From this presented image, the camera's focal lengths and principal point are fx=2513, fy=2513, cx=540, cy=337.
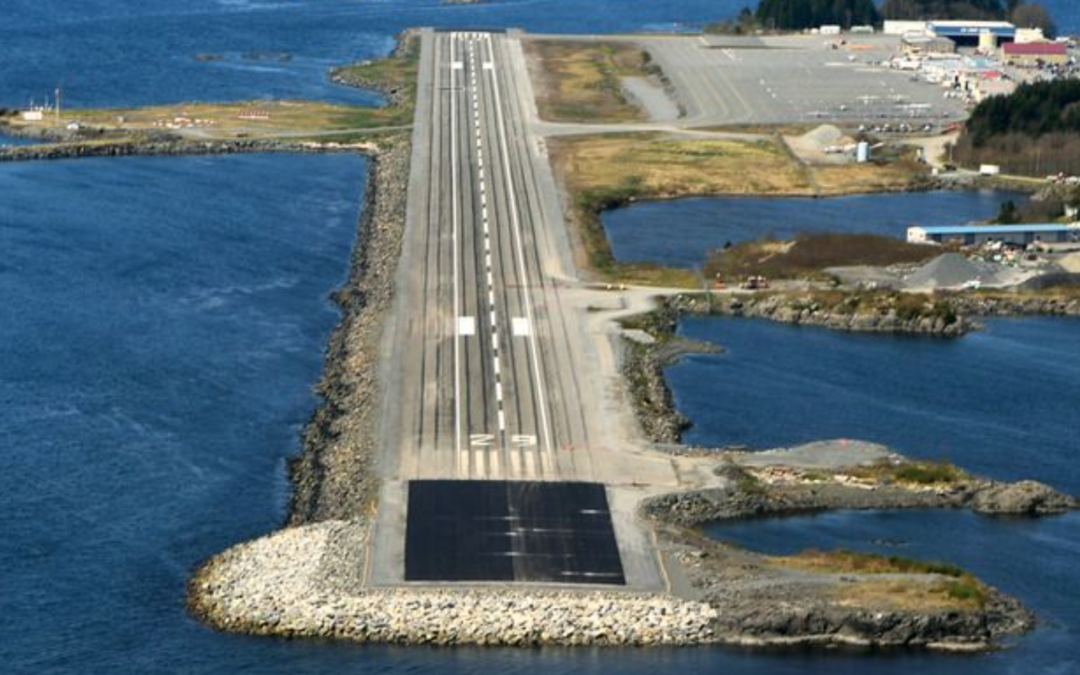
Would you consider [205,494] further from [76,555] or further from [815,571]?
[815,571]

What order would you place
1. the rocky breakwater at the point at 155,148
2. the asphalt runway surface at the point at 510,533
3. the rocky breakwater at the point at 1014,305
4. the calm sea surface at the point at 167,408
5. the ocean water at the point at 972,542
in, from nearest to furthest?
the calm sea surface at the point at 167,408 < the asphalt runway surface at the point at 510,533 < the ocean water at the point at 972,542 < the rocky breakwater at the point at 1014,305 < the rocky breakwater at the point at 155,148

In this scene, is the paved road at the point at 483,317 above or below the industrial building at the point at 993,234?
below

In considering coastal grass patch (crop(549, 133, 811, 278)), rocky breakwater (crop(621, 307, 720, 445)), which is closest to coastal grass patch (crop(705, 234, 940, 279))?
coastal grass patch (crop(549, 133, 811, 278))

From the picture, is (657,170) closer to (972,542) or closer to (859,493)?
(859,493)

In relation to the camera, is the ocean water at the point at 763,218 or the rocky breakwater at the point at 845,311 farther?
the ocean water at the point at 763,218

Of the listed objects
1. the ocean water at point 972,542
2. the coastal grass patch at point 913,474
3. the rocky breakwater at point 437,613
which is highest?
the coastal grass patch at point 913,474

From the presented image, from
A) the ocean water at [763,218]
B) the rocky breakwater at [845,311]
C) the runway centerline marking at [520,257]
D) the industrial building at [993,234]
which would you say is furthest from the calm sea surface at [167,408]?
the industrial building at [993,234]

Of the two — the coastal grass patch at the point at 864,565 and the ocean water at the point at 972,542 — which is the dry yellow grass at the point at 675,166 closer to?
the ocean water at the point at 972,542

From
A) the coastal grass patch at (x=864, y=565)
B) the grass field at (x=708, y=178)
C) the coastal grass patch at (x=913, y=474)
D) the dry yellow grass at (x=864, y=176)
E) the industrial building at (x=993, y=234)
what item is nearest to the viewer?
the coastal grass patch at (x=864, y=565)

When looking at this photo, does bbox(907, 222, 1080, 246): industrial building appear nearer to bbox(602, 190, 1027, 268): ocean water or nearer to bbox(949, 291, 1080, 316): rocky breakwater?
bbox(602, 190, 1027, 268): ocean water
